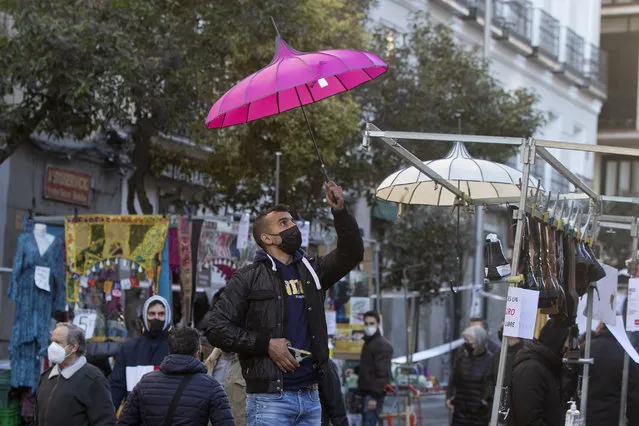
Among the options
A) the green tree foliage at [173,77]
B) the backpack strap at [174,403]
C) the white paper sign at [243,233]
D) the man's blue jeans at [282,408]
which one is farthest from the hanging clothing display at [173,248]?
the man's blue jeans at [282,408]

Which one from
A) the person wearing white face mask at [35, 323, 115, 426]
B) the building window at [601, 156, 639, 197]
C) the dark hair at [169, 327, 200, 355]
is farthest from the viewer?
the building window at [601, 156, 639, 197]

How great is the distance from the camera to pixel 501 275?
7742 millimetres

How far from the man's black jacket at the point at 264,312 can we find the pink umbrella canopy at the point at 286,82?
0.78 m

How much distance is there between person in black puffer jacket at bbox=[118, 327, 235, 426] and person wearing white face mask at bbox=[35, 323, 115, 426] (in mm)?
1226

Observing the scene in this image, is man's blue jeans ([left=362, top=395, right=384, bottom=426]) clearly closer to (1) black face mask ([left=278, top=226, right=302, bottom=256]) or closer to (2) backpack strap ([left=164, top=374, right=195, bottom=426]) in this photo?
(2) backpack strap ([left=164, top=374, right=195, bottom=426])

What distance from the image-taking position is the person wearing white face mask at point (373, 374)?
1568 centimetres

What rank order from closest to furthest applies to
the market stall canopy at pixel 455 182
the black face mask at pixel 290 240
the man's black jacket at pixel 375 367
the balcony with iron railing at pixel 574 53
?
the black face mask at pixel 290 240, the market stall canopy at pixel 455 182, the man's black jacket at pixel 375 367, the balcony with iron railing at pixel 574 53

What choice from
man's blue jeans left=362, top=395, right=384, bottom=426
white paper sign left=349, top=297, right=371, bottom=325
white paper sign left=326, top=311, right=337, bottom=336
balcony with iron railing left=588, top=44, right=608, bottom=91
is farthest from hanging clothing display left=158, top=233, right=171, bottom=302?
balcony with iron railing left=588, top=44, right=608, bottom=91

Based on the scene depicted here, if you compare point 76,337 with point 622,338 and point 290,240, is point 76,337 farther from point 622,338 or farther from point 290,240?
point 622,338

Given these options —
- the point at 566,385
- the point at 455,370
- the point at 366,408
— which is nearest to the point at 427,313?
the point at 366,408

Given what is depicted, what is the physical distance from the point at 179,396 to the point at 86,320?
20.1 feet

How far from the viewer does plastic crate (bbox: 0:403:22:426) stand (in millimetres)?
13164

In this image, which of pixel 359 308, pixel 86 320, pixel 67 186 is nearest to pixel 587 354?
pixel 86 320

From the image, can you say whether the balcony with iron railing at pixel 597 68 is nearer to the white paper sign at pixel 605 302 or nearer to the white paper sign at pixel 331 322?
the white paper sign at pixel 331 322
